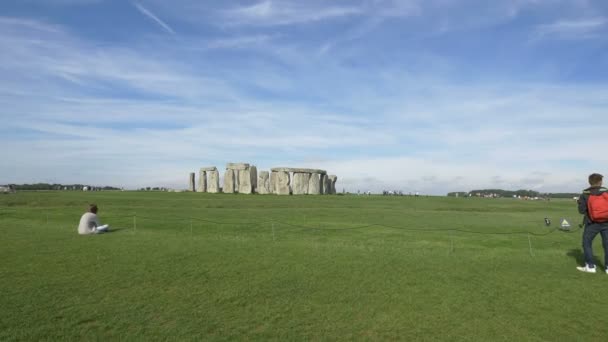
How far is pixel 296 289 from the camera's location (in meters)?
8.35

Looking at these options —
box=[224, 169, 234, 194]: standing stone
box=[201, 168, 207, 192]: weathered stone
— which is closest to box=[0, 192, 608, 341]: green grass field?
box=[224, 169, 234, 194]: standing stone

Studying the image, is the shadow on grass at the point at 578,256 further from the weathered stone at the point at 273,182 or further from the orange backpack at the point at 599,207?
the weathered stone at the point at 273,182

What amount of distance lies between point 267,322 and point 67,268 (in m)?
5.52

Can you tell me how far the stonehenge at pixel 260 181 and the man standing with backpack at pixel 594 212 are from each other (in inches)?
1424

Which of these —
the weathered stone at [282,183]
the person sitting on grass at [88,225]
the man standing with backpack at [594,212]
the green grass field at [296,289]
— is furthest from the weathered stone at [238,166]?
the man standing with backpack at [594,212]

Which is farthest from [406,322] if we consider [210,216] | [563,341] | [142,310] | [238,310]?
[210,216]

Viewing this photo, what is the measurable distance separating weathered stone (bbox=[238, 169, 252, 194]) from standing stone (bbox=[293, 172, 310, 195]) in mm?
4921

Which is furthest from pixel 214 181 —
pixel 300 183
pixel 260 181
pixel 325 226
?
pixel 325 226

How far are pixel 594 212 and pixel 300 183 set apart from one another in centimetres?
3797

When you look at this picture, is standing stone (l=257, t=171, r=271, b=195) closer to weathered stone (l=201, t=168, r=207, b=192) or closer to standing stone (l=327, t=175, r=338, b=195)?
weathered stone (l=201, t=168, r=207, b=192)

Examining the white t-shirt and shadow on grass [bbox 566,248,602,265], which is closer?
shadow on grass [bbox 566,248,602,265]

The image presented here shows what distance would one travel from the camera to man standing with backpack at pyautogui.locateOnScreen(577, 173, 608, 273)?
971cm

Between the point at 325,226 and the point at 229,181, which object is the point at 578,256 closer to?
the point at 325,226

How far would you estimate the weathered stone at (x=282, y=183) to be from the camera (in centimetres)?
4544
